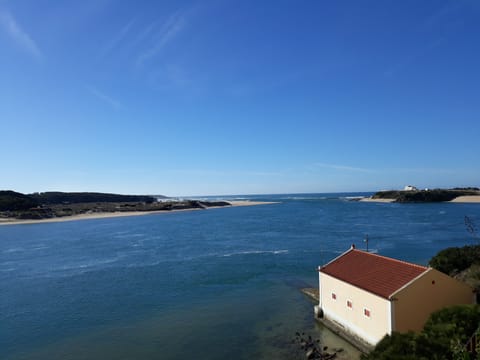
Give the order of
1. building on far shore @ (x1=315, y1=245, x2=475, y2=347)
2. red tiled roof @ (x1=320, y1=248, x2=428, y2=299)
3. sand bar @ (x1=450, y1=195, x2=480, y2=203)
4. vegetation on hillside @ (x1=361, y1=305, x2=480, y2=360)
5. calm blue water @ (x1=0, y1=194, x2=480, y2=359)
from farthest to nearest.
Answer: sand bar @ (x1=450, y1=195, x2=480, y2=203) < calm blue water @ (x1=0, y1=194, x2=480, y2=359) < red tiled roof @ (x1=320, y1=248, x2=428, y2=299) < building on far shore @ (x1=315, y1=245, x2=475, y2=347) < vegetation on hillside @ (x1=361, y1=305, x2=480, y2=360)

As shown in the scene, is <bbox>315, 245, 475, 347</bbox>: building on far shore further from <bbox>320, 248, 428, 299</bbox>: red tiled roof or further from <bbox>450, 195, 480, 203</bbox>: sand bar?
<bbox>450, 195, 480, 203</bbox>: sand bar

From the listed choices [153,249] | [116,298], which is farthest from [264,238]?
[116,298]

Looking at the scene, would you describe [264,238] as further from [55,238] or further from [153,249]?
[55,238]

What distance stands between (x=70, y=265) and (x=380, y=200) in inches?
6053

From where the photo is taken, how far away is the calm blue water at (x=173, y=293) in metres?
21.1

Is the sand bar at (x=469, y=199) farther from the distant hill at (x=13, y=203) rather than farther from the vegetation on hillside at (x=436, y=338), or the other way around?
the distant hill at (x=13, y=203)

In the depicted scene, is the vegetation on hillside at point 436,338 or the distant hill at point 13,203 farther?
the distant hill at point 13,203

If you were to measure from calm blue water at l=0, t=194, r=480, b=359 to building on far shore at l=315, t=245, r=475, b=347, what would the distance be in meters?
1.52

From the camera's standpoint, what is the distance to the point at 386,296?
55.4ft

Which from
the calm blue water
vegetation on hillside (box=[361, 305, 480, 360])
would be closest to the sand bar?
the calm blue water

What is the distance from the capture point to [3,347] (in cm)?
2195

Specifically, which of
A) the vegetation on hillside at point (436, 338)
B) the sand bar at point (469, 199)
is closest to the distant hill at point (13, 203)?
the vegetation on hillside at point (436, 338)

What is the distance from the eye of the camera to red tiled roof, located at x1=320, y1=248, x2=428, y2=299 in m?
17.6

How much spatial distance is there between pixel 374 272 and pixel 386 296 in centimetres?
260
